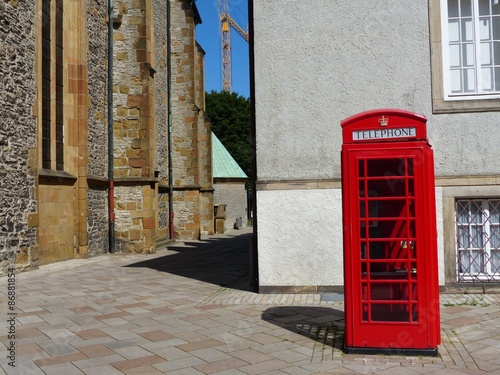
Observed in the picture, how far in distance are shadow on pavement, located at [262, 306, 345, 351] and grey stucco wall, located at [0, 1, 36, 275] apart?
23.1 feet

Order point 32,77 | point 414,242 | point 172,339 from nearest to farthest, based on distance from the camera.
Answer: point 414,242 → point 172,339 → point 32,77

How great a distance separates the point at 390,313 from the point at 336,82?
14.6 ft

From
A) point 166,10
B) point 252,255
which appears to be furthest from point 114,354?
point 166,10

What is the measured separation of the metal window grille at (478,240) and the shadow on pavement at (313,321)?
97.5 inches

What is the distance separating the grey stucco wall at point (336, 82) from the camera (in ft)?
27.5

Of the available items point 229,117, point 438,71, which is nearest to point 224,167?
point 229,117

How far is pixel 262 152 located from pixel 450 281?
3528 millimetres

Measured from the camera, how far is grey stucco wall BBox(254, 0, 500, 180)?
838cm

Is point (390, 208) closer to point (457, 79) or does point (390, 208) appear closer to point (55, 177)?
point (457, 79)

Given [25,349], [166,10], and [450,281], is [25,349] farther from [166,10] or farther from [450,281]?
[166,10]

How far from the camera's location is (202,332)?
6391 millimetres

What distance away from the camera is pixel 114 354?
5500 millimetres

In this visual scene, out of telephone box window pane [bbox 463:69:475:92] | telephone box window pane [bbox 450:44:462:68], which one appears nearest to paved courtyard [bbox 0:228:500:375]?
telephone box window pane [bbox 463:69:475:92]

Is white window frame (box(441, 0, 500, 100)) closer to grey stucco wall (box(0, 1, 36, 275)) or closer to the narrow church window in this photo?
grey stucco wall (box(0, 1, 36, 275))
